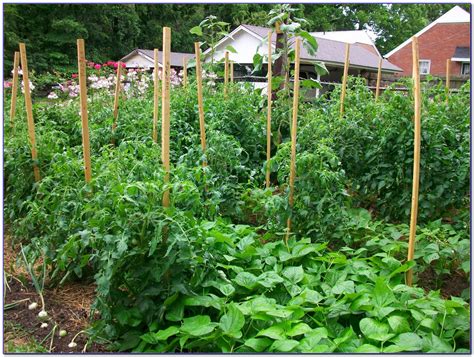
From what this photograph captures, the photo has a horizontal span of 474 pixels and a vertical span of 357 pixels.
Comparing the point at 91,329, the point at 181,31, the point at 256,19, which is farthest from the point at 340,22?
the point at 91,329

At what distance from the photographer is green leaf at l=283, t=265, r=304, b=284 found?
104 inches

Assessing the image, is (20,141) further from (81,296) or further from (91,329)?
(91,329)

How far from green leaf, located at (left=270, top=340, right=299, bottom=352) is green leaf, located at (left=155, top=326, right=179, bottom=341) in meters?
0.45

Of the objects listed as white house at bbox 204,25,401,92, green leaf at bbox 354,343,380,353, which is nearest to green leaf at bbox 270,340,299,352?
green leaf at bbox 354,343,380,353

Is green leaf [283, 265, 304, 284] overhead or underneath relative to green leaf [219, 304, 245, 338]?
overhead

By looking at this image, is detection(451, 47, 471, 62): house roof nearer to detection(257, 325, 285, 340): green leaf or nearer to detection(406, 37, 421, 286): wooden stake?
detection(406, 37, 421, 286): wooden stake

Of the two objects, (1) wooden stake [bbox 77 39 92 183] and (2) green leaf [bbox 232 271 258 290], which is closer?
(2) green leaf [bbox 232 271 258 290]

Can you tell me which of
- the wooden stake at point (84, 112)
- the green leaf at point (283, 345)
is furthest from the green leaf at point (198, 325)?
the wooden stake at point (84, 112)

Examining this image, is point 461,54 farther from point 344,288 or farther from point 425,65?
point 344,288

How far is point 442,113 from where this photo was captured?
3.93 m

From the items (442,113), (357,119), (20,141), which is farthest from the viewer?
(357,119)

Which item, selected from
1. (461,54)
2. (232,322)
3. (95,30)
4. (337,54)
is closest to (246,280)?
(232,322)

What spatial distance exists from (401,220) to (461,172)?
0.63m

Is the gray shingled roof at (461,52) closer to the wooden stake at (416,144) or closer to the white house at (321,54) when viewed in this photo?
the white house at (321,54)
